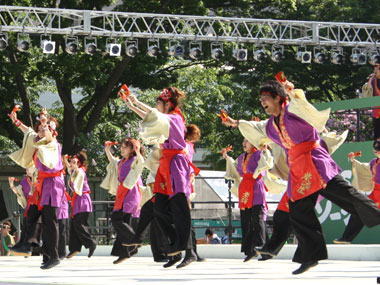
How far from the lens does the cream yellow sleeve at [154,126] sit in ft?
23.1

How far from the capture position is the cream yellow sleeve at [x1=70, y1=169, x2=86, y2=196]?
37.9ft

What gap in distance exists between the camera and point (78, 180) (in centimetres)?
1162

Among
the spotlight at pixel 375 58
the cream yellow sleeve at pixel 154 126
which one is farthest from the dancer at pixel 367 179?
the spotlight at pixel 375 58

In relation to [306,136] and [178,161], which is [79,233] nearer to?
[178,161]

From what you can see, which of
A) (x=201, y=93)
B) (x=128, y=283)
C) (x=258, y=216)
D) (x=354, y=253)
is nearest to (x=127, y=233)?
(x=258, y=216)

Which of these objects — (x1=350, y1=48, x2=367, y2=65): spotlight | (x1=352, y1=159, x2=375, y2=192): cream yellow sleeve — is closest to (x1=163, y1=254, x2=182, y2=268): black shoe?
(x1=352, y1=159, x2=375, y2=192): cream yellow sleeve

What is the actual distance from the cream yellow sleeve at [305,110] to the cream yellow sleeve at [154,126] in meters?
1.35

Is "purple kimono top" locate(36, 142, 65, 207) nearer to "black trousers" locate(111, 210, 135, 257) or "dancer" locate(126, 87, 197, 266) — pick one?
"dancer" locate(126, 87, 197, 266)

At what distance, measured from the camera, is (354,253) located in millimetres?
10820

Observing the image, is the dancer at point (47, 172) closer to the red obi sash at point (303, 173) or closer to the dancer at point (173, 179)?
the dancer at point (173, 179)

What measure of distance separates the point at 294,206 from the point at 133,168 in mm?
4011

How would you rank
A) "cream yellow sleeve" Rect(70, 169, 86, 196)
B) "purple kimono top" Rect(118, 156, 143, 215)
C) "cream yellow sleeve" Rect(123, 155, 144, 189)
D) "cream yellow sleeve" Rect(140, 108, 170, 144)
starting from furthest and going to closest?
"cream yellow sleeve" Rect(70, 169, 86, 196) → "purple kimono top" Rect(118, 156, 143, 215) → "cream yellow sleeve" Rect(123, 155, 144, 189) → "cream yellow sleeve" Rect(140, 108, 170, 144)

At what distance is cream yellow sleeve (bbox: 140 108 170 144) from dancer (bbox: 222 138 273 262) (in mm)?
2809

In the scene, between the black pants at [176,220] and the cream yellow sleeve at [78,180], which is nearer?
the black pants at [176,220]
